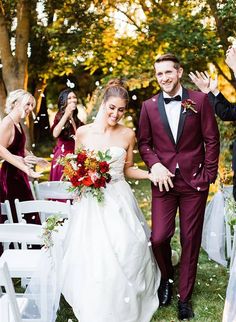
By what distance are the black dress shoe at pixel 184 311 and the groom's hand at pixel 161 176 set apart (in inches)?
36.7

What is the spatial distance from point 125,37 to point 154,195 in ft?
24.0

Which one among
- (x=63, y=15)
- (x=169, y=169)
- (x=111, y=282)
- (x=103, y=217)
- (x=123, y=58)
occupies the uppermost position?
(x=63, y=15)

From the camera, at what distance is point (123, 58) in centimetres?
1040

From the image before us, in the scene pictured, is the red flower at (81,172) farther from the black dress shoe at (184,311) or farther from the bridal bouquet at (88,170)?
the black dress shoe at (184,311)

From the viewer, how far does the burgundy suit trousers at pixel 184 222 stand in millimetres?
4035

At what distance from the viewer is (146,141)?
13.6ft

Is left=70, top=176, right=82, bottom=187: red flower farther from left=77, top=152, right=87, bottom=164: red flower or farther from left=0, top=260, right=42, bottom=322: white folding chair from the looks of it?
left=0, top=260, right=42, bottom=322: white folding chair

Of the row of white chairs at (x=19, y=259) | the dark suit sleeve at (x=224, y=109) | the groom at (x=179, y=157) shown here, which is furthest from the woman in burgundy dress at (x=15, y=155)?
the dark suit sleeve at (x=224, y=109)

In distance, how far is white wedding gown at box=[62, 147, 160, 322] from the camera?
3693mm

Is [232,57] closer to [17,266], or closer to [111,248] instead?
[111,248]

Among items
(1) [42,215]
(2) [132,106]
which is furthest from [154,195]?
(2) [132,106]

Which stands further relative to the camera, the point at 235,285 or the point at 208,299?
the point at 208,299

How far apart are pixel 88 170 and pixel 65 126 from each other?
8.93 feet

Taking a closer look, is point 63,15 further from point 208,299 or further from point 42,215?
point 208,299
